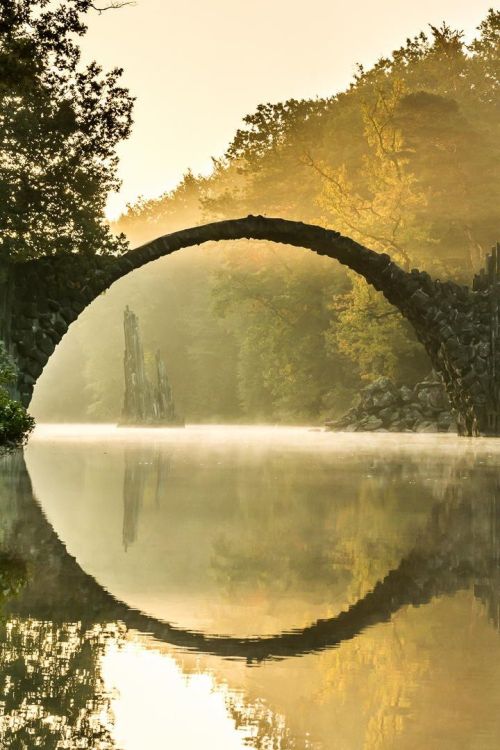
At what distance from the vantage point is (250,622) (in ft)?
21.5

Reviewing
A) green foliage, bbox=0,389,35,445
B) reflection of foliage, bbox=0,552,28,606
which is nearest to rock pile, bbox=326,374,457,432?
green foliage, bbox=0,389,35,445

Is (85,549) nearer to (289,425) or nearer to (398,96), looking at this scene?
(398,96)

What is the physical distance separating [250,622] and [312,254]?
65.2m

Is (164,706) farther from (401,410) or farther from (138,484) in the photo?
(401,410)

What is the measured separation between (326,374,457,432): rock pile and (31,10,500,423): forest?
3207 mm

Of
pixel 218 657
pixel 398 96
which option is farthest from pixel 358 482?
pixel 398 96

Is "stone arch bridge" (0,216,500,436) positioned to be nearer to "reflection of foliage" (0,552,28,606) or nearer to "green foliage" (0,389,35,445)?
"green foliage" (0,389,35,445)

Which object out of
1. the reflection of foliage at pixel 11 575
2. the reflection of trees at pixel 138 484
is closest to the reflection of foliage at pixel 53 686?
A: the reflection of foliage at pixel 11 575

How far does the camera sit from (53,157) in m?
31.5

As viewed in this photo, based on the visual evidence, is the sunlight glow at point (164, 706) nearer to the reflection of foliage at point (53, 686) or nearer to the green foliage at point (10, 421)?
the reflection of foliage at point (53, 686)

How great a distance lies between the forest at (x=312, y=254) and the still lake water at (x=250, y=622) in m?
21.3

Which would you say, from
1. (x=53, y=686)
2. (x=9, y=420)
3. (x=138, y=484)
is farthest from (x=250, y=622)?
(x=9, y=420)

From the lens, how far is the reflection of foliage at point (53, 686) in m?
4.17

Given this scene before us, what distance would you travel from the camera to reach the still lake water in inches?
171
